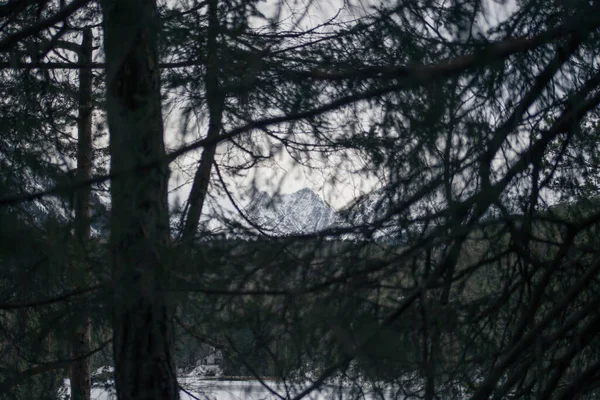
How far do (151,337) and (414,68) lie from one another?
1.93m

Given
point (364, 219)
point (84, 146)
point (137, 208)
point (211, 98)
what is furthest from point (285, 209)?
point (84, 146)

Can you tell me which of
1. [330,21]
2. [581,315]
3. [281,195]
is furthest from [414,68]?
[281,195]

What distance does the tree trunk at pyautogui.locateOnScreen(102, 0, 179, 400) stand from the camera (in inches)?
99.6

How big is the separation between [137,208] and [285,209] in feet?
5.18

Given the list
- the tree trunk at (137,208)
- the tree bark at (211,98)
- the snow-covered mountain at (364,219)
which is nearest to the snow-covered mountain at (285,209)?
the snow-covered mountain at (364,219)

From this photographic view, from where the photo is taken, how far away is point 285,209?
440 cm

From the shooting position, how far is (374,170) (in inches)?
132

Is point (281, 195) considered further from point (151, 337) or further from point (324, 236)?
point (324, 236)

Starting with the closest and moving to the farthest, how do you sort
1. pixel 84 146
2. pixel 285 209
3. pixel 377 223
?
1. pixel 377 223
2. pixel 285 209
3. pixel 84 146

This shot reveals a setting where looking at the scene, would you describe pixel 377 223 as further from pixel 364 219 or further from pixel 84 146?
pixel 84 146

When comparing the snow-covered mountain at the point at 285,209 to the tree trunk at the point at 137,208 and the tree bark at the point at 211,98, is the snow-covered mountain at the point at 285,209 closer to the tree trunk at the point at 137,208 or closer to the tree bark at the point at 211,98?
the tree bark at the point at 211,98

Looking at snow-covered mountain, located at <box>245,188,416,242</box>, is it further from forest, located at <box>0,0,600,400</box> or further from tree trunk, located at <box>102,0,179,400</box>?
tree trunk, located at <box>102,0,179,400</box>

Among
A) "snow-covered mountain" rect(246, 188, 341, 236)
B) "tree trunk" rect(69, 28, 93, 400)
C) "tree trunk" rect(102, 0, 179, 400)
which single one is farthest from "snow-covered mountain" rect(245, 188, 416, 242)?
"tree trunk" rect(69, 28, 93, 400)

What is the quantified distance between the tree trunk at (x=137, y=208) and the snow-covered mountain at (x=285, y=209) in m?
0.80
